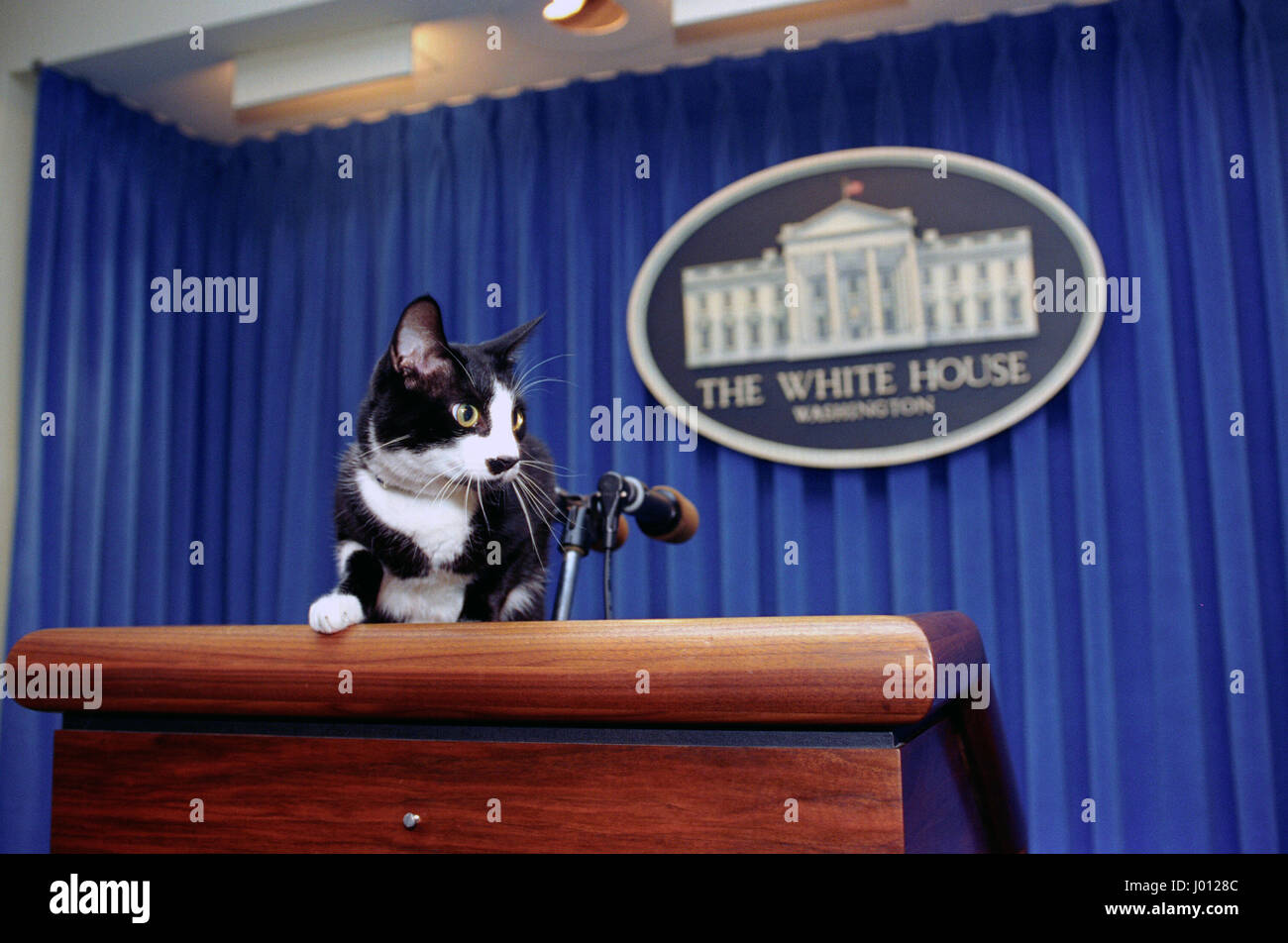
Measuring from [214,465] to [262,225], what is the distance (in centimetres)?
67

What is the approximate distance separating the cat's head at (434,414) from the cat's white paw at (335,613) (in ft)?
0.35

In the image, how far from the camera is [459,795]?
55 cm

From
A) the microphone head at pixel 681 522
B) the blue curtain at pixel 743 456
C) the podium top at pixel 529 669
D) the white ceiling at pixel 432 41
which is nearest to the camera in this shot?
the podium top at pixel 529 669

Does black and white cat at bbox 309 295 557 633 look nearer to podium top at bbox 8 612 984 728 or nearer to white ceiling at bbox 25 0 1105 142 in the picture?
podium top at bbox 8 612 984 728

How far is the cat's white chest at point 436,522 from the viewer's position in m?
0.79

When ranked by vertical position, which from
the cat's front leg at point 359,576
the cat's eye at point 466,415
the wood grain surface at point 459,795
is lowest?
the wood grain surface at point 459,795

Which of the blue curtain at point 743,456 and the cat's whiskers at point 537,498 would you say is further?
the blue curtain at point 743,456

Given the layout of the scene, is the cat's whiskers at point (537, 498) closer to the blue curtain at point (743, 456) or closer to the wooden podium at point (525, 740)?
the wooden podium at point (525, 740)

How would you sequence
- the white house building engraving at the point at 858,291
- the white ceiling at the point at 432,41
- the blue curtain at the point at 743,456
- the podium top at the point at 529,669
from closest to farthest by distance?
1. the podium top at the point at 529,669
2. the blue curtain at the point at 743,456
3. the white house building engraving at the point at 858,291
4. the white ceiling at the point at 432,41

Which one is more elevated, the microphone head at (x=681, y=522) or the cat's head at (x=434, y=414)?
the cat's head at (x=434, y=414)

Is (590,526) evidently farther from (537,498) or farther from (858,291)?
(858,291)

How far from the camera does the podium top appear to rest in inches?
18.0

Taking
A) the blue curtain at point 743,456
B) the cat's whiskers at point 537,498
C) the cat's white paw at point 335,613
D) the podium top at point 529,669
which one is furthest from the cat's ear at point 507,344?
the blue curtain at point 743,456

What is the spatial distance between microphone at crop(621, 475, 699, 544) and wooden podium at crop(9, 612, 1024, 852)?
31 centimetres
